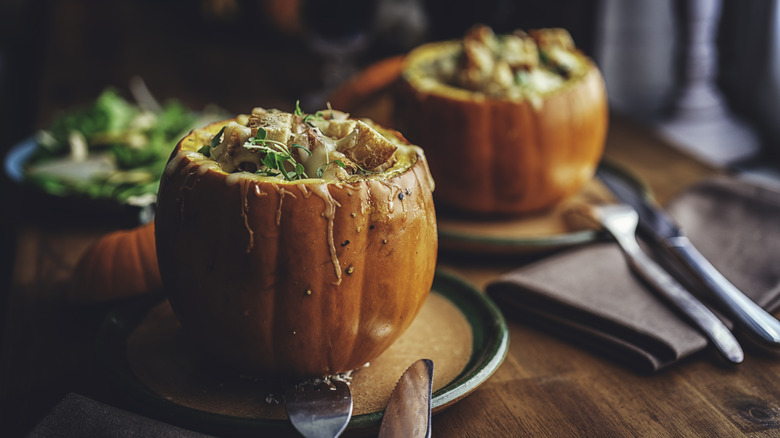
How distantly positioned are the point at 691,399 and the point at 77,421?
84cm

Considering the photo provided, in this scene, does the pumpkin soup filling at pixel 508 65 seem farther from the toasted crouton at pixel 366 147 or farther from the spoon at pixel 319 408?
the spoon at pixel 319 408

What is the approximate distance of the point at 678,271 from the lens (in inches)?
55.4

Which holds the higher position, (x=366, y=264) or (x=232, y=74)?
(x=366, y=264)

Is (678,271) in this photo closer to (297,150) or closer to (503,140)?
(503,140)

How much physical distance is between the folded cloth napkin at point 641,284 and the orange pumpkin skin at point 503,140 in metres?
0.21

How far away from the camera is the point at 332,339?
1.02 metres

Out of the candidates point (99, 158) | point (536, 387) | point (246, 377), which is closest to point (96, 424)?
point (246, 377)

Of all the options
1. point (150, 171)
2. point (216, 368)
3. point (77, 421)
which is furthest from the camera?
point (150, 171)

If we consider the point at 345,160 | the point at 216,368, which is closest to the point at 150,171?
the point at 216,368

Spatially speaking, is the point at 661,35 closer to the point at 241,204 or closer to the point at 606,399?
the point at 606,399

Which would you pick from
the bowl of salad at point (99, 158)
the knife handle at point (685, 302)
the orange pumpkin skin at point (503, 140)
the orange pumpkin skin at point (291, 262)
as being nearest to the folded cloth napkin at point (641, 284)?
the knife handle at point (685, 302)

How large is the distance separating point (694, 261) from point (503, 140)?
449 mm

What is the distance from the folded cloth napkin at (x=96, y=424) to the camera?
3.03 ft

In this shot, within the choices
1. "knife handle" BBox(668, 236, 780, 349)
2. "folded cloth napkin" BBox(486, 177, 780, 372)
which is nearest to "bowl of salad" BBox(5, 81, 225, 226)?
"folded cloth napkin" BBox(486, 177, 780, 372)
